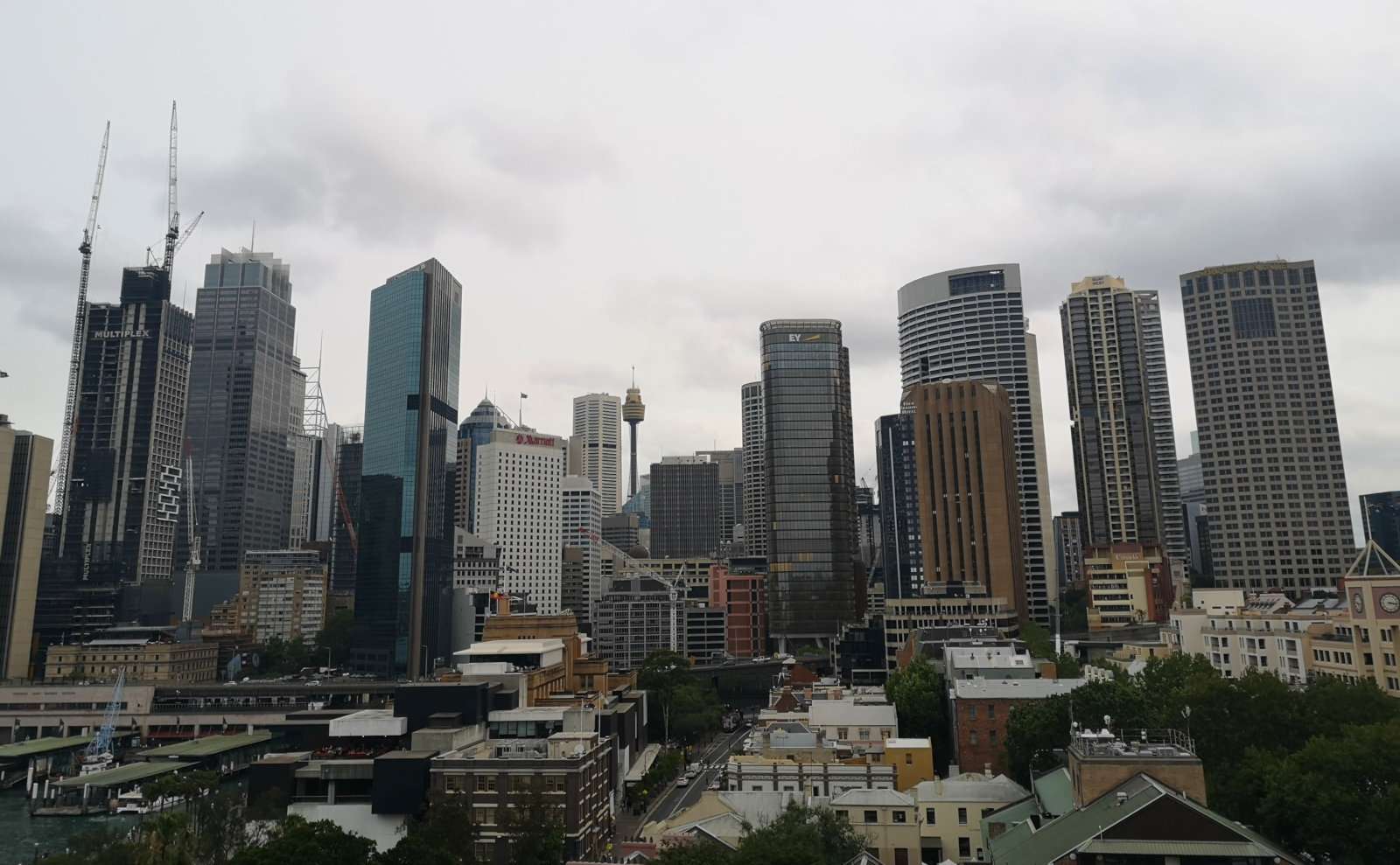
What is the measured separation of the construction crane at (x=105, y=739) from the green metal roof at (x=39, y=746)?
71.8 inches

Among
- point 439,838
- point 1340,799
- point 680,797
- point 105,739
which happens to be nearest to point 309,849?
point 439,838

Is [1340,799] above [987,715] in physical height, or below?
above

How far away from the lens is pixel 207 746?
159m

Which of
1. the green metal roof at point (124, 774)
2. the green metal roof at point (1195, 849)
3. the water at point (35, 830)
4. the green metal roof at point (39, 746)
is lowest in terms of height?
the water at point (35, 830)

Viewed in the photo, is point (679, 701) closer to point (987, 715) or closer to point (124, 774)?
point (987, 715)

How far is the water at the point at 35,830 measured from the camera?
345ft

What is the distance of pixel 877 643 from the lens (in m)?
183

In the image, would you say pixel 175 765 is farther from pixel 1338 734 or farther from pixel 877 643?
pixel 1338 734

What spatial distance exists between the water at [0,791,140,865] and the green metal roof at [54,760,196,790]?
15.2 ft

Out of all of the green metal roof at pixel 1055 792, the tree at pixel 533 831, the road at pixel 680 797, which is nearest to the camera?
the green metal roof at pixel 1055 792

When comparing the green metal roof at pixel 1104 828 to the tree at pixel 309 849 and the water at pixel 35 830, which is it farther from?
the water at pixel 35 830

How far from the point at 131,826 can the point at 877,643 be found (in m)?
124

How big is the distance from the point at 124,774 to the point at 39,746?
35835 millimetres

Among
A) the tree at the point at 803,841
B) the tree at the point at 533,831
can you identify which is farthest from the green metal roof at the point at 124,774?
the tree at the point at 803,841
